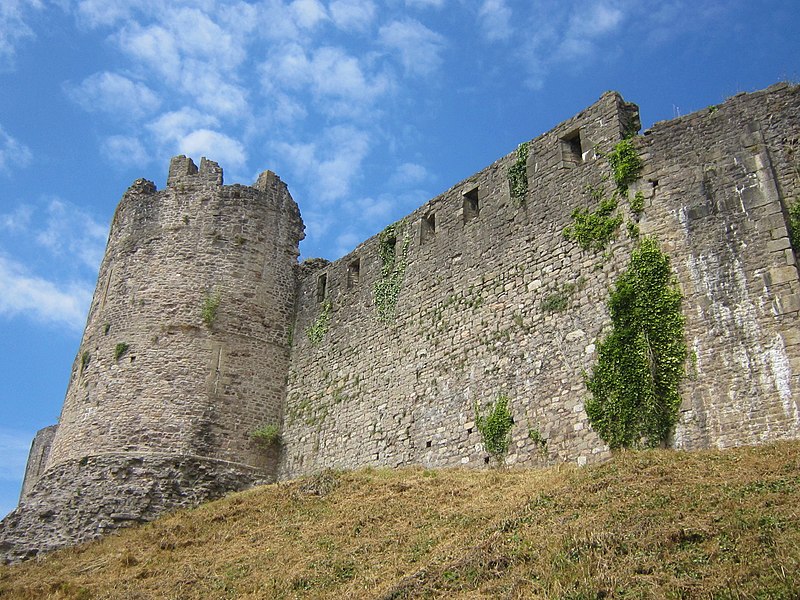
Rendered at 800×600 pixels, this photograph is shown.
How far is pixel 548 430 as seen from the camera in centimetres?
1398

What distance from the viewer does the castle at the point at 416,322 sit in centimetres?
1242

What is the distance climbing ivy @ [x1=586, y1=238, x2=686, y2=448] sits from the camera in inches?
490

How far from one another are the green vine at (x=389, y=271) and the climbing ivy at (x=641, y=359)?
6.17m

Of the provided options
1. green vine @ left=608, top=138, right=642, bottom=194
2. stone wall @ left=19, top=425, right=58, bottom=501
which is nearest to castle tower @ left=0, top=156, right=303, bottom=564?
green vine @ left=608, top=138, right=642, bottom=194

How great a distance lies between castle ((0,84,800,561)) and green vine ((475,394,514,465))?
25cm

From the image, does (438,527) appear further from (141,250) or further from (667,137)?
(141,250)

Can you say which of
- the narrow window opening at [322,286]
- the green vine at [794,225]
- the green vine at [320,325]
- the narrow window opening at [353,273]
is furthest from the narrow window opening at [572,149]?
the narrow window opening at [322,286]

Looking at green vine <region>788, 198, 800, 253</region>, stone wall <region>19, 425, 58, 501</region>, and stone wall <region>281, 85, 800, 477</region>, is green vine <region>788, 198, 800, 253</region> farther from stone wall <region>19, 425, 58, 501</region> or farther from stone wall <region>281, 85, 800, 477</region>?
stone wall <region>19, 425, 58, 501</region>

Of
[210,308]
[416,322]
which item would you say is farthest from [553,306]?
[210,308]

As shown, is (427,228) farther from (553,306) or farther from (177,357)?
(177,357)

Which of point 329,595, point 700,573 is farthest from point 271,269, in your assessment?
point 700,573

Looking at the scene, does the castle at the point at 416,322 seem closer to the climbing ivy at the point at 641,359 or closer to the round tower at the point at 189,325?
the round tower at the point at 189,325

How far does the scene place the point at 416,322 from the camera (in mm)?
17938

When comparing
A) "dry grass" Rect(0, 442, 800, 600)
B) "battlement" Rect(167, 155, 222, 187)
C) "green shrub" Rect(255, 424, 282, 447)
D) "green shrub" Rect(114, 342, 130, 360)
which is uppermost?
"battlement" Rect(167, 155, 222, 187)
